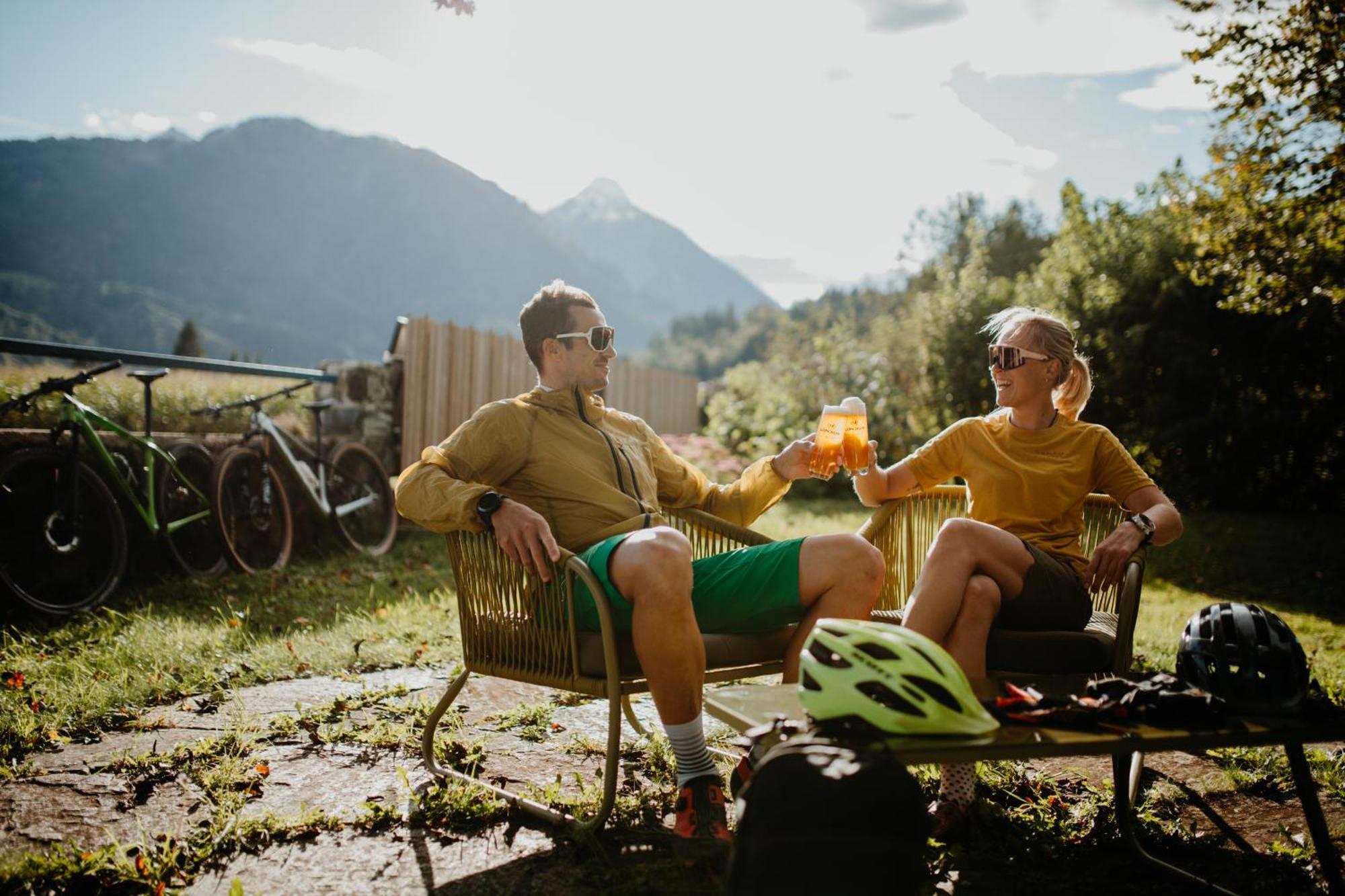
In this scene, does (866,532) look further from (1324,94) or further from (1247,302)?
(1247,302)

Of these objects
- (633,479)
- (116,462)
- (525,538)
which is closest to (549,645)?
(525,538)

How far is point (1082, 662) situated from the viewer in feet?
8.45

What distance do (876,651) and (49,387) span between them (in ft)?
16.0

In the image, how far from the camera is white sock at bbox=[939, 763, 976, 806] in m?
2.49

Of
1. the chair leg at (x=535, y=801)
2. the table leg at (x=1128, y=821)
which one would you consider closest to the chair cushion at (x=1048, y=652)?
the table leg at (x=1128, y=821)

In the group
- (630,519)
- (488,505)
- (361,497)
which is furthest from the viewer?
(361,497)

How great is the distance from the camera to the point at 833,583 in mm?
2617

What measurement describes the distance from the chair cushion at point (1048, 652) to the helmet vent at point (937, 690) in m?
0.93

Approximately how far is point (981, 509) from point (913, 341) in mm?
13416

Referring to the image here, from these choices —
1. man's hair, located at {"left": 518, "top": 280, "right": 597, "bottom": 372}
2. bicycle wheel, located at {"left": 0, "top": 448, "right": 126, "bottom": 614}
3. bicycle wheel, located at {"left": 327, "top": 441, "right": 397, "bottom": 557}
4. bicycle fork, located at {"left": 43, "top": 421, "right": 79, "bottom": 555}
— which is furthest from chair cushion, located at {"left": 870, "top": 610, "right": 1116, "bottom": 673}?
bicycle wheel, located at {"left": 327, "top": 441, "right": 397, "bottom": 557}

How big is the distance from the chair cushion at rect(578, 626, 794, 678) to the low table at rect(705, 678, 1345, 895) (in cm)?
30

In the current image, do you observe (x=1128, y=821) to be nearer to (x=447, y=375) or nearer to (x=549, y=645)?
(x=549, y=645)

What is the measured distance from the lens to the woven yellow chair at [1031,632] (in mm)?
2566

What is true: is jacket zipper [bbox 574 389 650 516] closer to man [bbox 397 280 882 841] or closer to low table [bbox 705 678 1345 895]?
man [bbox 397 280 882 841]
